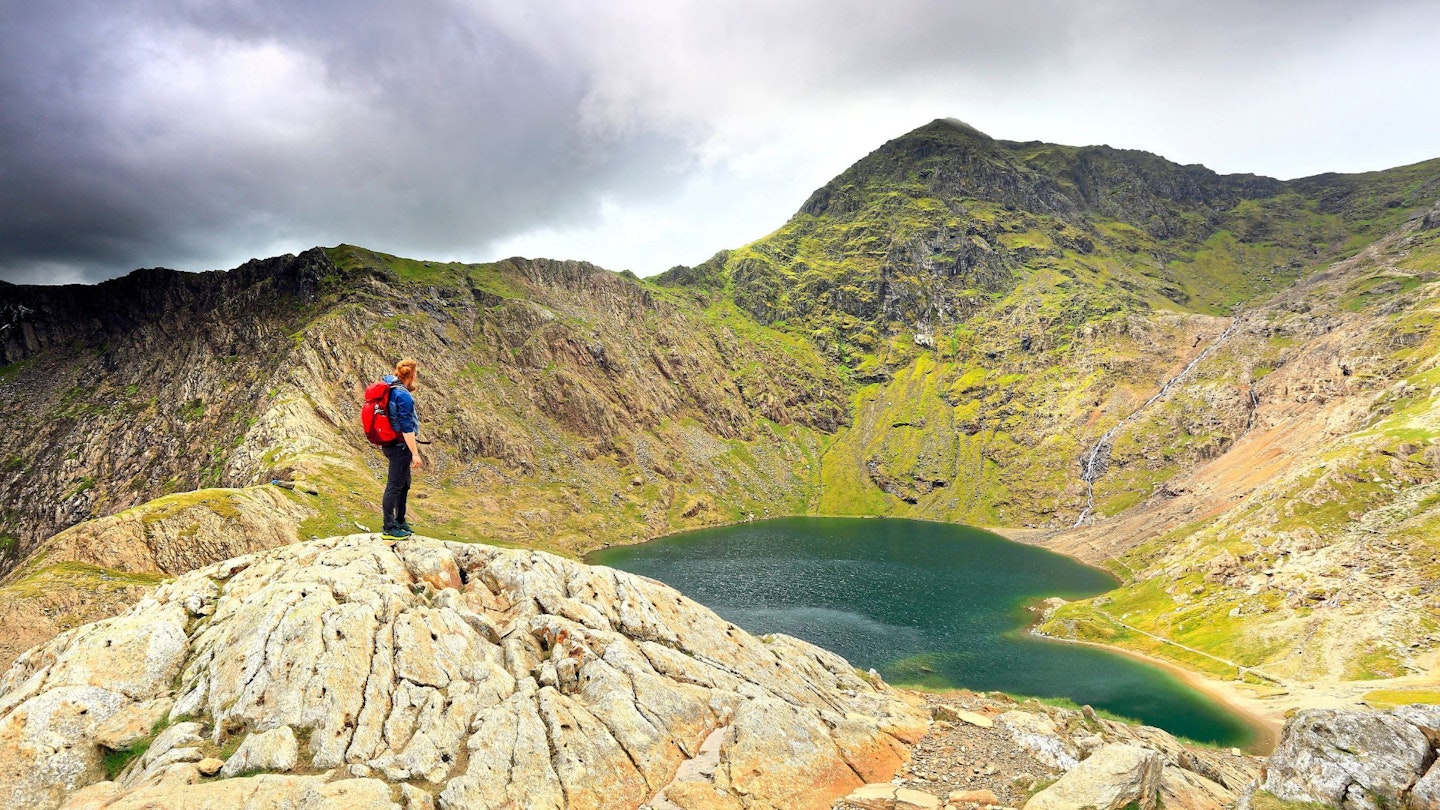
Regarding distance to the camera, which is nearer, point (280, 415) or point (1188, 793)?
point (1188, 793)

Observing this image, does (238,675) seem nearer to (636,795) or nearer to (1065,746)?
(636,795)

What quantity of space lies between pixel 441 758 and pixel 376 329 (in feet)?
630

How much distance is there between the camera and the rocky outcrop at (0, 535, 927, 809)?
15539 mm

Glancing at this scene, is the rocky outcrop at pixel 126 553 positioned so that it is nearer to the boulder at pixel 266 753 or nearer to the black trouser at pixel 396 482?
the black trouser at pixel 396 482

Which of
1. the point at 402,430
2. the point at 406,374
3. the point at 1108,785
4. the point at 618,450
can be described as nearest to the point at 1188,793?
the point at 1108,785

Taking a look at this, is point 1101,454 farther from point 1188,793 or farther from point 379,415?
point 379,415

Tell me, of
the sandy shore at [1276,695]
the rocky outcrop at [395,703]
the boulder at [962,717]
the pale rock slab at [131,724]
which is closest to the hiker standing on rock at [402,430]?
the rocky outcrop at [395,703]

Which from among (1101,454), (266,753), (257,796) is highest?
(266,753)

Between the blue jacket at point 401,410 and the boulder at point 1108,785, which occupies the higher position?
the blue jacket at point 401,410

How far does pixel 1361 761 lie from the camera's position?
1648 centimetres

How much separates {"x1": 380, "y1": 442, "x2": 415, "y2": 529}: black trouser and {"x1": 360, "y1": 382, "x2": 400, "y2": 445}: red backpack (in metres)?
0.58

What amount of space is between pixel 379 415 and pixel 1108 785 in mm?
26375

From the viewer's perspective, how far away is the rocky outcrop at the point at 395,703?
612 inches

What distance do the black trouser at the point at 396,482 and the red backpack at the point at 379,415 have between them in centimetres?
58
